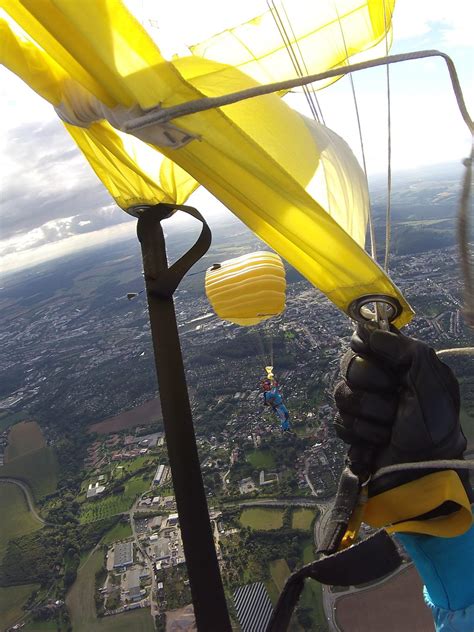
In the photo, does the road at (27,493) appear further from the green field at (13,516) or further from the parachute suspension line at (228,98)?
the parachute suspension line at (228,98)

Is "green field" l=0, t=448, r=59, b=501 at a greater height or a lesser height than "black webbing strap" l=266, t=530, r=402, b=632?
lesser

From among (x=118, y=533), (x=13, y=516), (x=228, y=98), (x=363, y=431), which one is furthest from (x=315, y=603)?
(x=13, y=516)

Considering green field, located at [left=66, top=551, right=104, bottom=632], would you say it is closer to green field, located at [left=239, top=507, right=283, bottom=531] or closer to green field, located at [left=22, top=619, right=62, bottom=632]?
green field, located at [left=22, top=619, right=62, bottom=632]

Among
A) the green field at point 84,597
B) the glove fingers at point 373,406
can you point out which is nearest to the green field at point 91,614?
the green field at point 84,597

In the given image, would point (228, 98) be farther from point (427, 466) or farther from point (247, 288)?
point (247, 288)

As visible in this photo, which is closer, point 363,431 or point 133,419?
point 363,431

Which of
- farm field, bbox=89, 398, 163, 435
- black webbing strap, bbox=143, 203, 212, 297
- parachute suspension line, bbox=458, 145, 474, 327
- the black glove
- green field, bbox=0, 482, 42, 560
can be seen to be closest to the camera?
parachute suspension line, bbox=458, 145, 474, 327

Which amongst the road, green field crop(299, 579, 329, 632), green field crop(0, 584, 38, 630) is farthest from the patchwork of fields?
green field crop(299, 579, 329, 632)
